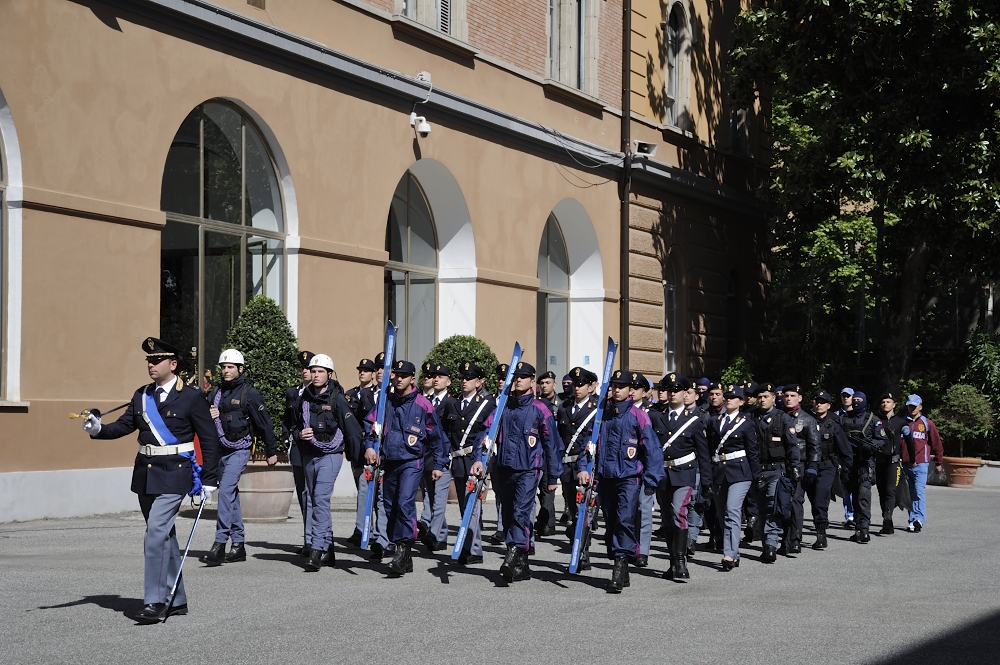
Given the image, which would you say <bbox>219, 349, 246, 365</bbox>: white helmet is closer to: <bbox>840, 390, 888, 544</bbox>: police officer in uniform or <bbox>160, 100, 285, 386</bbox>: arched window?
<bbox>160, 100, 285, 386</bbox>: arched window

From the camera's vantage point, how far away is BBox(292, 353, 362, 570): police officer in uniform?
12297mm

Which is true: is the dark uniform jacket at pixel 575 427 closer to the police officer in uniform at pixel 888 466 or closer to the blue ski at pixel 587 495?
the blue ski at pixel 587 495

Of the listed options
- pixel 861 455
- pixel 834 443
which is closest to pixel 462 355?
pixel 834 443

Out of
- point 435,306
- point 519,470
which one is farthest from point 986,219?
point 519,470

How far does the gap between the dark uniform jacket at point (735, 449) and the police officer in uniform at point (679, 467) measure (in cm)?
24

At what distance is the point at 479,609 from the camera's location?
10141 mm

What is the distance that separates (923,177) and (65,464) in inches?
638

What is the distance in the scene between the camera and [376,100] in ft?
68.3

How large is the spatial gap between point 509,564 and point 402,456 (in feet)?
4.71

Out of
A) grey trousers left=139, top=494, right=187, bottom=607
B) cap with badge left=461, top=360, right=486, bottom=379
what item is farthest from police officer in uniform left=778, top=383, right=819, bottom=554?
grey trousers left=139, top=494, right=187, bottom=607

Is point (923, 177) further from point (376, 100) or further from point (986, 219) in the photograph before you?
point (376, 100)

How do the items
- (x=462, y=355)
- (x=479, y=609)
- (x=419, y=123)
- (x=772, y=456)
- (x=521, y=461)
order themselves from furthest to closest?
(x=419, y=123) < (x=462, y=355) < (x=772, y=456) < (x=521, y=461) < (x=479, y=609)

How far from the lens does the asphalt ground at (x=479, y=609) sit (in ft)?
27.6

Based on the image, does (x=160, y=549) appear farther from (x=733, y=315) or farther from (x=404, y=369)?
(x=733, y=315)
